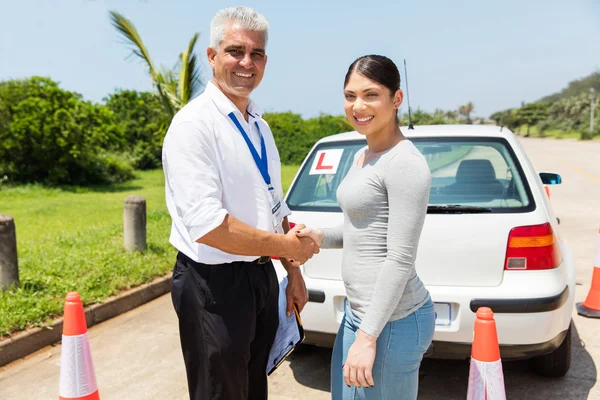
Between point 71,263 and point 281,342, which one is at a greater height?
point 281,342

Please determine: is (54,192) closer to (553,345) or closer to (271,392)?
(271,392)

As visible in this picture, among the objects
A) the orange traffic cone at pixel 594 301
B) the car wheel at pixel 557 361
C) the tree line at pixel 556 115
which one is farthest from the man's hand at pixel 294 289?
the tree line at pixel 556 115

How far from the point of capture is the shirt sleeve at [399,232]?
5.76 ft

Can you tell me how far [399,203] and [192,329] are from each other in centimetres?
93

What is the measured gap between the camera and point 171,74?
36.1 feet

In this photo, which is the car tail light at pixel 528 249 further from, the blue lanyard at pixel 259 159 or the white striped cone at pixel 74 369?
the white striped cone at pixel 74 369

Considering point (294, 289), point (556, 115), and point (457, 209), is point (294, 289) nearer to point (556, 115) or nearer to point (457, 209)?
point (457, 209)

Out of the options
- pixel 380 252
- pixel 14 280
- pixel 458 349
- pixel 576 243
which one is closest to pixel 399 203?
pixel 380 252

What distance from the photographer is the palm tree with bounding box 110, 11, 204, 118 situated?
34.5ft

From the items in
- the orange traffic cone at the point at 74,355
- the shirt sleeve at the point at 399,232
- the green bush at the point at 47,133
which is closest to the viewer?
the shirt sleeve at the point at 399,232

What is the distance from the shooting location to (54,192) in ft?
58.8

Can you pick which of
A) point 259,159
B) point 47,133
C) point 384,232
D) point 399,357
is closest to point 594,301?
point 399,357

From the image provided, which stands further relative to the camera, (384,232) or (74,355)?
(74,355)

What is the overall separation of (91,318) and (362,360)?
3933 millimetres
